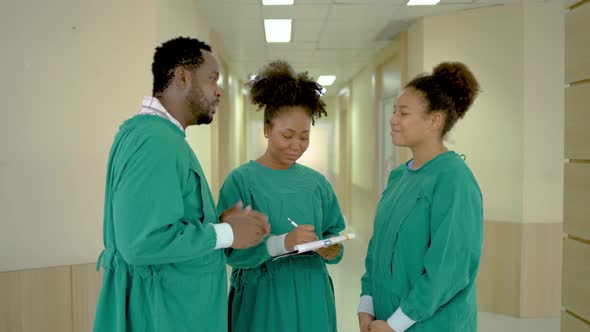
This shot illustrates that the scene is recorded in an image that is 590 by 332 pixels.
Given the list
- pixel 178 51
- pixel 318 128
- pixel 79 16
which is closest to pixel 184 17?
pixel 79 16

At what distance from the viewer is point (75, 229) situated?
8.81ft

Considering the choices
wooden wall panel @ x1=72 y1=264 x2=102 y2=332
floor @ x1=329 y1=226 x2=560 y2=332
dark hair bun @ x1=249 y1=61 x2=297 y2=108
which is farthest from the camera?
floor @ x1=329 y1=226 x2=560 y2=332

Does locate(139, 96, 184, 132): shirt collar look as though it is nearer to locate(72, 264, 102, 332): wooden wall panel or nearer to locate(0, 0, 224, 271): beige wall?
locate(0, 0, 224, 271): beige wall

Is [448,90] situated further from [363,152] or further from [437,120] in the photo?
[363,152]

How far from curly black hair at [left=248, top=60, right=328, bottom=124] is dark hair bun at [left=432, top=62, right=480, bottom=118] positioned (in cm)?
54

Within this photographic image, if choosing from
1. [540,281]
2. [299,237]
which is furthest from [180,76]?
[540,281]

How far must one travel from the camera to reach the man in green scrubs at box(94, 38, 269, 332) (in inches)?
46.1

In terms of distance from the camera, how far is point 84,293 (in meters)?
2.74

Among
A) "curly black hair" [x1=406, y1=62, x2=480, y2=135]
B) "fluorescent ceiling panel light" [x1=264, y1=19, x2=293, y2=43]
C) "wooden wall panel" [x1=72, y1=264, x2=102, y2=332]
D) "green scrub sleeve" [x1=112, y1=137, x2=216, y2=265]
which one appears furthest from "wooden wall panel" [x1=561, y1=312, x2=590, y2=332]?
"fluorescent ceiling panel light" [x1=264, y1=19, x2=293, y2=43]

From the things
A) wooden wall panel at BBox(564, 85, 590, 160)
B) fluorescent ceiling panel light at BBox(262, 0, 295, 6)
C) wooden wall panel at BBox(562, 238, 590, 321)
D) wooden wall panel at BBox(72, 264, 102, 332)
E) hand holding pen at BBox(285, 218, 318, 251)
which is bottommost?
wooden wall panel at BBox(72, 264, 102, 332)

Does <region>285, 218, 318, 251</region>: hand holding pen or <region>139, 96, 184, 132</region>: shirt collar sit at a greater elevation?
<region>139, 96, 184, 132</region>: shirt collar

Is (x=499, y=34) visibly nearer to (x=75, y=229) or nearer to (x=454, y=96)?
(x=454, y=96)

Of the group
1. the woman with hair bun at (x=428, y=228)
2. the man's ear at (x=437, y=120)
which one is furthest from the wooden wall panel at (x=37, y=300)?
the man's ear at (x=437, y=120)

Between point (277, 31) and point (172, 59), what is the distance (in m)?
4.22
